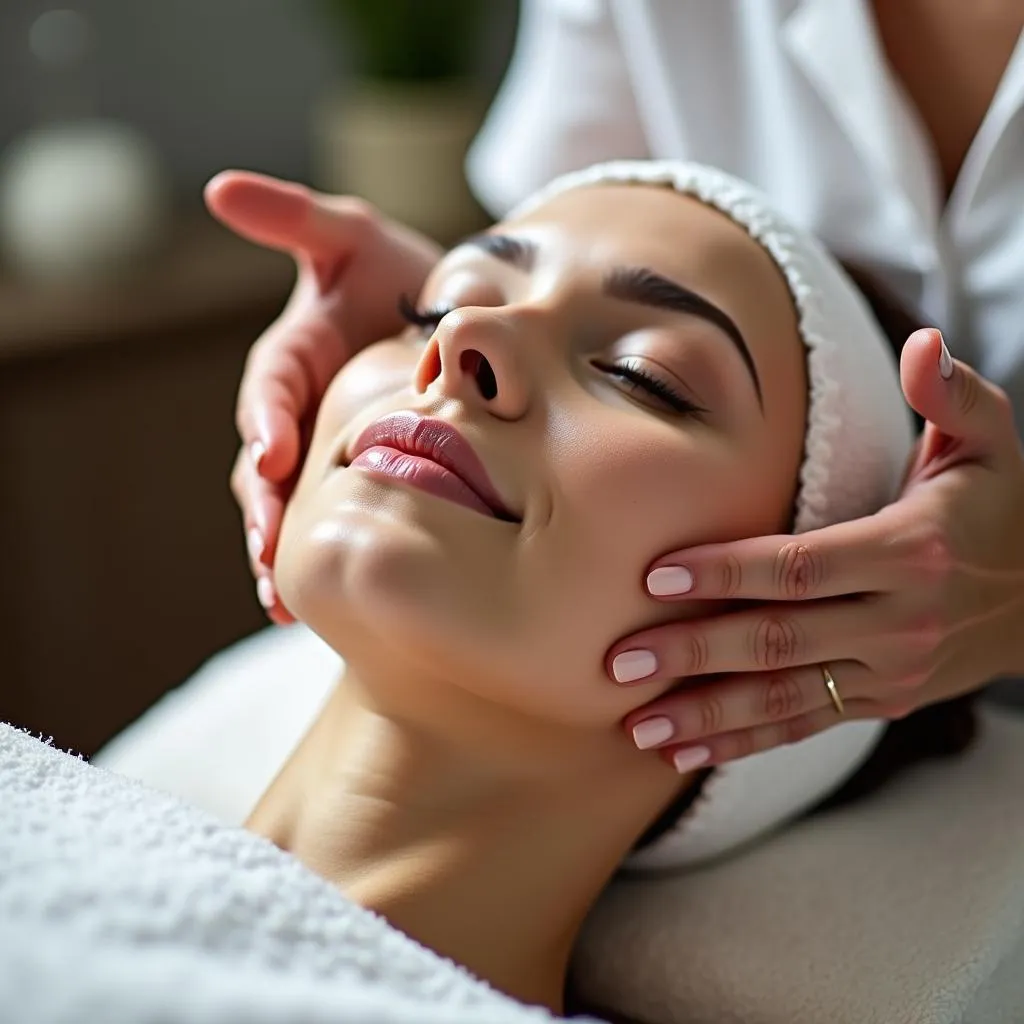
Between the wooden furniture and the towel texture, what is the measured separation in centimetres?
124

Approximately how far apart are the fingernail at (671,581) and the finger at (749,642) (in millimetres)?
30

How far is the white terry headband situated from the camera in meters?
1.04

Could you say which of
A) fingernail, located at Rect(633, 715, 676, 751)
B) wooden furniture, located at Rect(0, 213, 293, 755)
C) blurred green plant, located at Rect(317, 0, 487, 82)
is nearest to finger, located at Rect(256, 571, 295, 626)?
fingernail, located at Rect(633, 715, 676, 751)

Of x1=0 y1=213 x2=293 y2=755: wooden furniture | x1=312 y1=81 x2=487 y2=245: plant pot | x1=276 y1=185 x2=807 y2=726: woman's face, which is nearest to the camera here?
x1=276 y1=185 x2=807 y2=726: woman's face

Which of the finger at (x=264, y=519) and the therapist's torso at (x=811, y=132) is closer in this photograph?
the finger at (x=264, y=519)

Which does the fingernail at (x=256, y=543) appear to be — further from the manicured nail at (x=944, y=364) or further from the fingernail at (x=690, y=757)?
the manicured nail at (x=944, y=364)

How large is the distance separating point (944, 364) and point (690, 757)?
314mm

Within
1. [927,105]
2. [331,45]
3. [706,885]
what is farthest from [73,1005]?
[331,45]

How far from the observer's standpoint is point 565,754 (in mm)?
983

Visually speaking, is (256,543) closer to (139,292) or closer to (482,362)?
(482,362)

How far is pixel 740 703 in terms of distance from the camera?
38.1 inches

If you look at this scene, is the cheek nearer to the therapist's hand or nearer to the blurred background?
the therapist's hand

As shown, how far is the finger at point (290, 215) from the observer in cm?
120

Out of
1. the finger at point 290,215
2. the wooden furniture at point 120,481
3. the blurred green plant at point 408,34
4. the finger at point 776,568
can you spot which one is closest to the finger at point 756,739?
the finger at point 776,568
